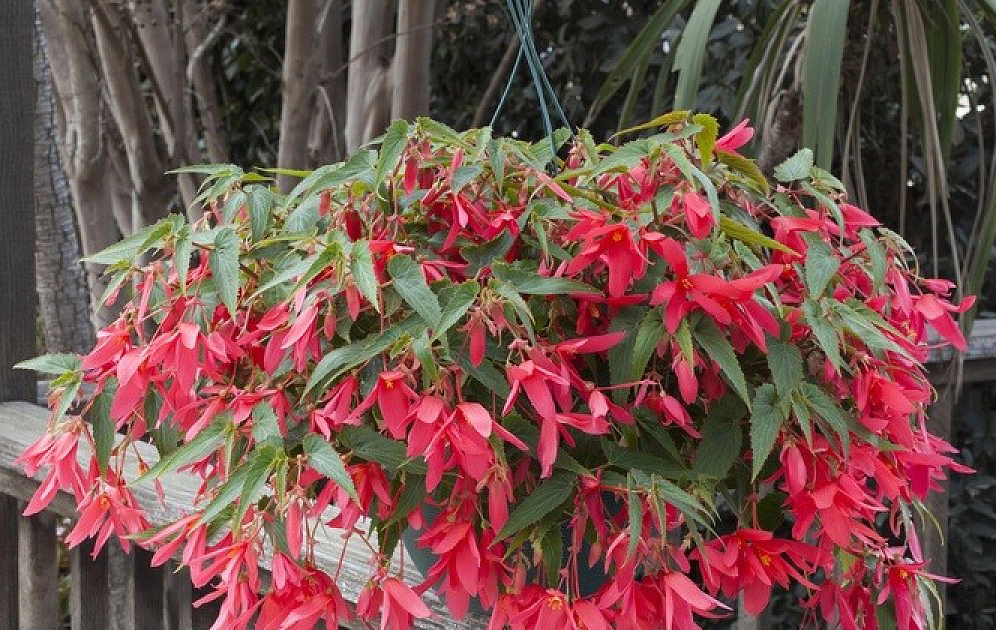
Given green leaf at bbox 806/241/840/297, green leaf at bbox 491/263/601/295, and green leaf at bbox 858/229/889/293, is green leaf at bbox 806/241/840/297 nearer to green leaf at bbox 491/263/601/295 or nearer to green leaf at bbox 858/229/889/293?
green leaf at bbox 858/229/889/293

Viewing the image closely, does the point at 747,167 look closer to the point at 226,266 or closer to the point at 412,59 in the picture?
the point at 226,266

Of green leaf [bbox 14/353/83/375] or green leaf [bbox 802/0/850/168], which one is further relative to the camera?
green leaf [bbox 802/0/850/168]

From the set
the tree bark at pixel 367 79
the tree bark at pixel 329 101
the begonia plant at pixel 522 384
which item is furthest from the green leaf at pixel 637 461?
the tree bark at pixel 329 101

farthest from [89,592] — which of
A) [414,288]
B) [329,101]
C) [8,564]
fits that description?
[329,101]

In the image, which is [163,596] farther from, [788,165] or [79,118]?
[79,118]

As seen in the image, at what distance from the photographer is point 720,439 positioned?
2.14 feet

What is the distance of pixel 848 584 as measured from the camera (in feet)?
2.39

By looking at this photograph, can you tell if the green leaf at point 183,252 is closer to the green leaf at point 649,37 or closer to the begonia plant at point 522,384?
the begonia plant at point 522,384

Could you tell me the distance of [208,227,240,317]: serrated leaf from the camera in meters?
0.65

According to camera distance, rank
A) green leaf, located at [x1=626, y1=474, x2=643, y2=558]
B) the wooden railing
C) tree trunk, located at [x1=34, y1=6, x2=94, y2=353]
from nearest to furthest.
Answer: green leaf, located at [x1=626, y1=474, x2=643, y2=558]
the wooden railing
tree trunk, located at [x1=34, y1=6, x2=94, y2=353]

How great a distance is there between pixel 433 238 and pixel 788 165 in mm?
243

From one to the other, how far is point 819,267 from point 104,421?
448mm

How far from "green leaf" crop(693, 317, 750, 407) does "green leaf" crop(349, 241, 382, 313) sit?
17 cm

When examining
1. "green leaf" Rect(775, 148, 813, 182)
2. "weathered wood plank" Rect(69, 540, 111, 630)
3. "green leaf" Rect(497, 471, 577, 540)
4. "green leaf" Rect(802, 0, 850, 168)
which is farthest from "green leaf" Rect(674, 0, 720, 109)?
"weathered wood plank" Rect(69, 540, 111, 630)
